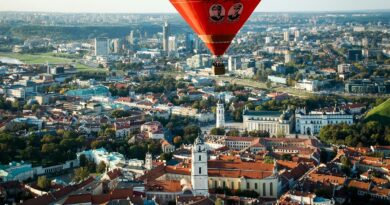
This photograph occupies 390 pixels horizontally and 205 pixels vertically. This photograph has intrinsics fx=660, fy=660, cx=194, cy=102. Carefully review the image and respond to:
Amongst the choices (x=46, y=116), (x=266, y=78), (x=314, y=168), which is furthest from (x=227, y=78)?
(x=314, y=168)

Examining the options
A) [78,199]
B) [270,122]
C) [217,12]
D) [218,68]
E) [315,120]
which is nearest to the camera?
[217,12]

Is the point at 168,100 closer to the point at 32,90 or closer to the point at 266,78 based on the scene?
the point at 32,90

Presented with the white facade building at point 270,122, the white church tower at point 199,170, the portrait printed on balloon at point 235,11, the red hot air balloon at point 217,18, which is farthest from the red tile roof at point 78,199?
the white facade building at point 270,122

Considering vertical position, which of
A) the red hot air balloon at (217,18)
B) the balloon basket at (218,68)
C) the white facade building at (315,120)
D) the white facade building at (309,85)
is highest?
the red hot air balloon at (217,18)

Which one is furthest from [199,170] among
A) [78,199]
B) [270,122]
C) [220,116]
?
[270,122]

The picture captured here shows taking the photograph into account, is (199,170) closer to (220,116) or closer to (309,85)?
(220,116)

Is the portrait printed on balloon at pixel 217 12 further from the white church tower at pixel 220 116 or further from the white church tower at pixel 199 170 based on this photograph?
the white church tower at pixel 220 116

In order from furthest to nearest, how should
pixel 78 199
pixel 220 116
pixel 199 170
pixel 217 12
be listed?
pixel 220 116 → pixel 199 170 → pixel 78 199 → pixel 217 12
